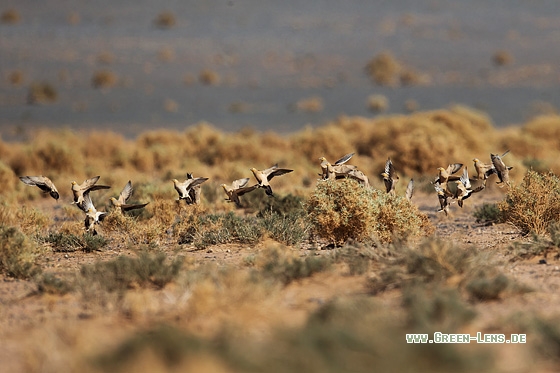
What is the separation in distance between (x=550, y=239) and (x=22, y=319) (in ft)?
17.1

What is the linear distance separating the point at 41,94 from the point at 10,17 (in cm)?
867

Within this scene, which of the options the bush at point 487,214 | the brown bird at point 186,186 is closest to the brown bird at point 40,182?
the brown bird at point 186,186

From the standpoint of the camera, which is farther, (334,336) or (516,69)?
(516,69)

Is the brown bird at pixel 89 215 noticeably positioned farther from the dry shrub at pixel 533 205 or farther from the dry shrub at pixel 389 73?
the dry shrub at pixel 389 73

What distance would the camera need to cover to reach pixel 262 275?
705 cm

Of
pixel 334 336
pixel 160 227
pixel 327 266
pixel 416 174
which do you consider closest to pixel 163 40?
pixel 416 174

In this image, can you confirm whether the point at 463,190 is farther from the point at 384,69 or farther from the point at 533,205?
the point at 384,69

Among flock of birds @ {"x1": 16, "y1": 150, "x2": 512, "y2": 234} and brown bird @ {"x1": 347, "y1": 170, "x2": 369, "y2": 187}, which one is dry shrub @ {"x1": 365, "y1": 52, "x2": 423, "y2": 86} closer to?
flock of birds @ {"x1": 16, "y1": 150, "x2": 512, "y2": 234}

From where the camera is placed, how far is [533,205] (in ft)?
31.8

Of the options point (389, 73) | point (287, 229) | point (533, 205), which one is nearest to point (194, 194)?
point (287, 229)

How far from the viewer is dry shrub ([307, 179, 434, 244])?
9.16m

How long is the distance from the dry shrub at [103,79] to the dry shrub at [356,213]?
105 feet

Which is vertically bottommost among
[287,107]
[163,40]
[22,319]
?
[22,319]

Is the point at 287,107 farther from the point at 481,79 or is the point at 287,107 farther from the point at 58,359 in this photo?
the point at 58,359
